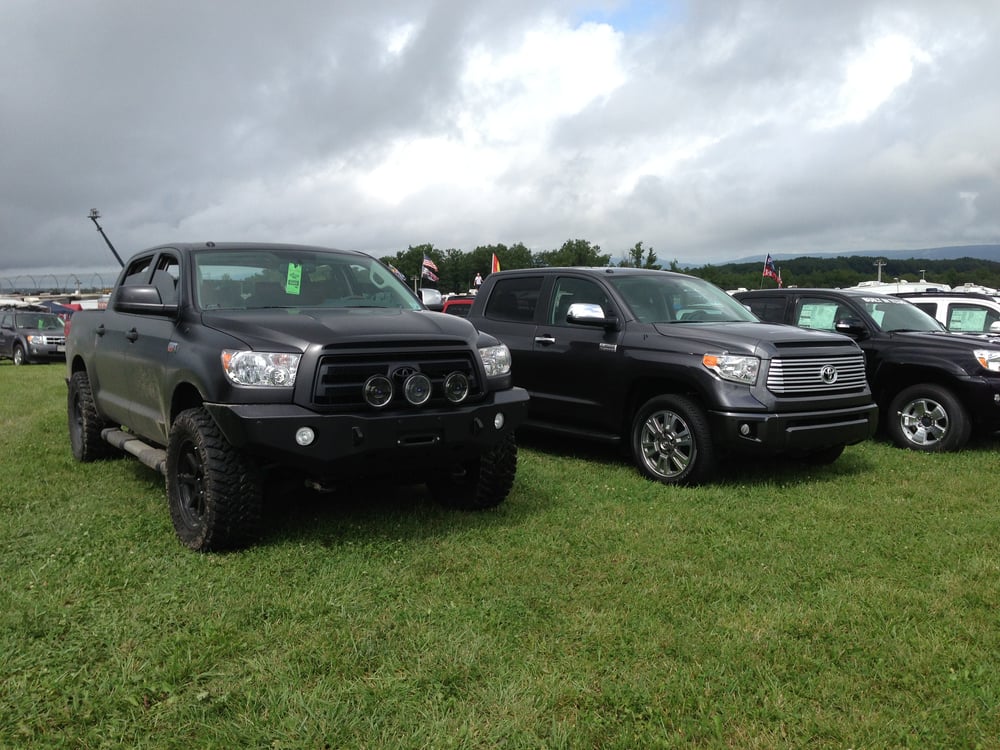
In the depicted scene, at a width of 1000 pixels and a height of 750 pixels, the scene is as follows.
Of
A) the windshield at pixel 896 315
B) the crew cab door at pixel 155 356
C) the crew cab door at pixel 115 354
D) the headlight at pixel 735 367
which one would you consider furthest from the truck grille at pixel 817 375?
the crew cab door at pixel 115 354

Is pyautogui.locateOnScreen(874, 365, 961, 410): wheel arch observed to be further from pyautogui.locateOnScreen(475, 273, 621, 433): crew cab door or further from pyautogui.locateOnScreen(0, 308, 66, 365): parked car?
pyautogui.locateOnScreen(0, 308, 66, 365): parked car

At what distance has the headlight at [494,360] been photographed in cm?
523

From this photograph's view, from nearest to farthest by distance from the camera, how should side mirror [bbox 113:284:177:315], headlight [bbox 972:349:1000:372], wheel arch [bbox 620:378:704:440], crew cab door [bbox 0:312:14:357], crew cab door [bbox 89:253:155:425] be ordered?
side mirror [bbox 113:284:177:315] → crew cab door [bbox 89:253:155:425] → wheel arch [bbox 620:378:704:440] → headlight [bbox 972:349:1000:372] → crew cab door [bbox 0:312:14:357]

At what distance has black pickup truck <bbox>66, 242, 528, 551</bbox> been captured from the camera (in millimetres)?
4543

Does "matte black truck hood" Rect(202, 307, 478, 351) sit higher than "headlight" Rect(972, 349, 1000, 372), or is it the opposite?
"matte black truck hood" Rect(202, 307, 478, 351)

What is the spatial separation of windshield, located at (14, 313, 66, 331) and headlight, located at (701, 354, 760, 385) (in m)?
23.5

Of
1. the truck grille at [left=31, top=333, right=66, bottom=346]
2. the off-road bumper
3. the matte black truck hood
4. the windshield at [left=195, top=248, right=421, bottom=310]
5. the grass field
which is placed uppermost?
the windshield at [left=195, top=248, right=421, bottom=310]

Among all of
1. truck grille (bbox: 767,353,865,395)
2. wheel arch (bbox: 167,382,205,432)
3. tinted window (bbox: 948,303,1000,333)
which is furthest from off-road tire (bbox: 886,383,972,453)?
wheel arch (bbox: 167,382,205,432)

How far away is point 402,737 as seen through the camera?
290cm

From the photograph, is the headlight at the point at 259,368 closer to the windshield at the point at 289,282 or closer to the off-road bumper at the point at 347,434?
the off-road bumper at the point at 347,434

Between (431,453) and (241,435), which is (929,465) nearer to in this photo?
(431,453)

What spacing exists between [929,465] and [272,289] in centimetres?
577

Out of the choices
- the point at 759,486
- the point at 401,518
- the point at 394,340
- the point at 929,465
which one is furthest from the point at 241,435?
the point at 929,465

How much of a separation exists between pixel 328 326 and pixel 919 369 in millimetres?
6290
